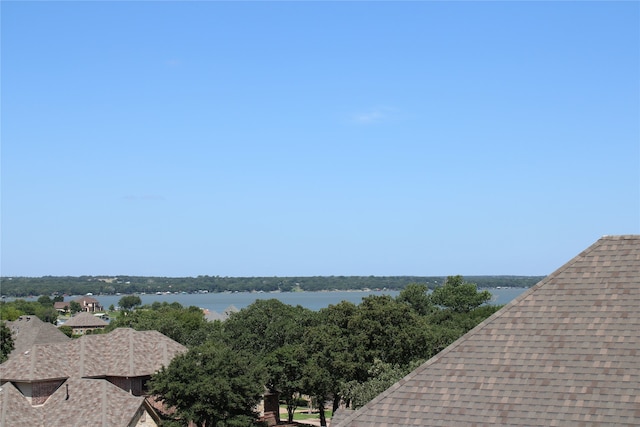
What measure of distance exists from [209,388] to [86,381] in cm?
719

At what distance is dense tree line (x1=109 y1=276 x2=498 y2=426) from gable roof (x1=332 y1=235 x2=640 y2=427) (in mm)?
24737

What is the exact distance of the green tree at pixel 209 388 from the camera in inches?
1388

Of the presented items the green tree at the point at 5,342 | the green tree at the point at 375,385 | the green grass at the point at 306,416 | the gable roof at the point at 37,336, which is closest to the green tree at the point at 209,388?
the green tree at the point at 375,385

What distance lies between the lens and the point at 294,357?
4978 cm

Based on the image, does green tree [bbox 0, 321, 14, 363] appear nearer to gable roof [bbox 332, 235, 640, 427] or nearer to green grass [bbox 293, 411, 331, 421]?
green grass [bbox 293, 411, 331, 421]

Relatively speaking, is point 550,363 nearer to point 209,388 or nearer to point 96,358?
point 209,388

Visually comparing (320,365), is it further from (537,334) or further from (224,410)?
(537,334)

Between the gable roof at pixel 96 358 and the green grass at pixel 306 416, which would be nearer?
the gable roof at pixel 96 358

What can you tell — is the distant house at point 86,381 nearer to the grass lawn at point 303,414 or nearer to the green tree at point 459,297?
the grass lawn at point 303,414

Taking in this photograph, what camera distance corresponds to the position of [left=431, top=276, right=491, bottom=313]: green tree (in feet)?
327

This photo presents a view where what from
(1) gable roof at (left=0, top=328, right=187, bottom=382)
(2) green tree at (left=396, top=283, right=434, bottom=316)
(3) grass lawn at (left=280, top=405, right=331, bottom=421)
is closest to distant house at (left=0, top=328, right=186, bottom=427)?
(1) gable roof at (left=0, top=328, right=187, bottom=382)

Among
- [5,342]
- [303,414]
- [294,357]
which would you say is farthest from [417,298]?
[5,342]

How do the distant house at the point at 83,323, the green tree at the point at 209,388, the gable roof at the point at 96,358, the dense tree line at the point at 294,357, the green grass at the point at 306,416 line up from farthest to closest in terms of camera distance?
the distant house at the point at 83,323, the green grass at the point at 306,416, the gable roof at the point at 96,358, the dense tree line at the point at 294,357, the green tree at the point at 209,388

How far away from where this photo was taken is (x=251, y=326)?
5934cm
